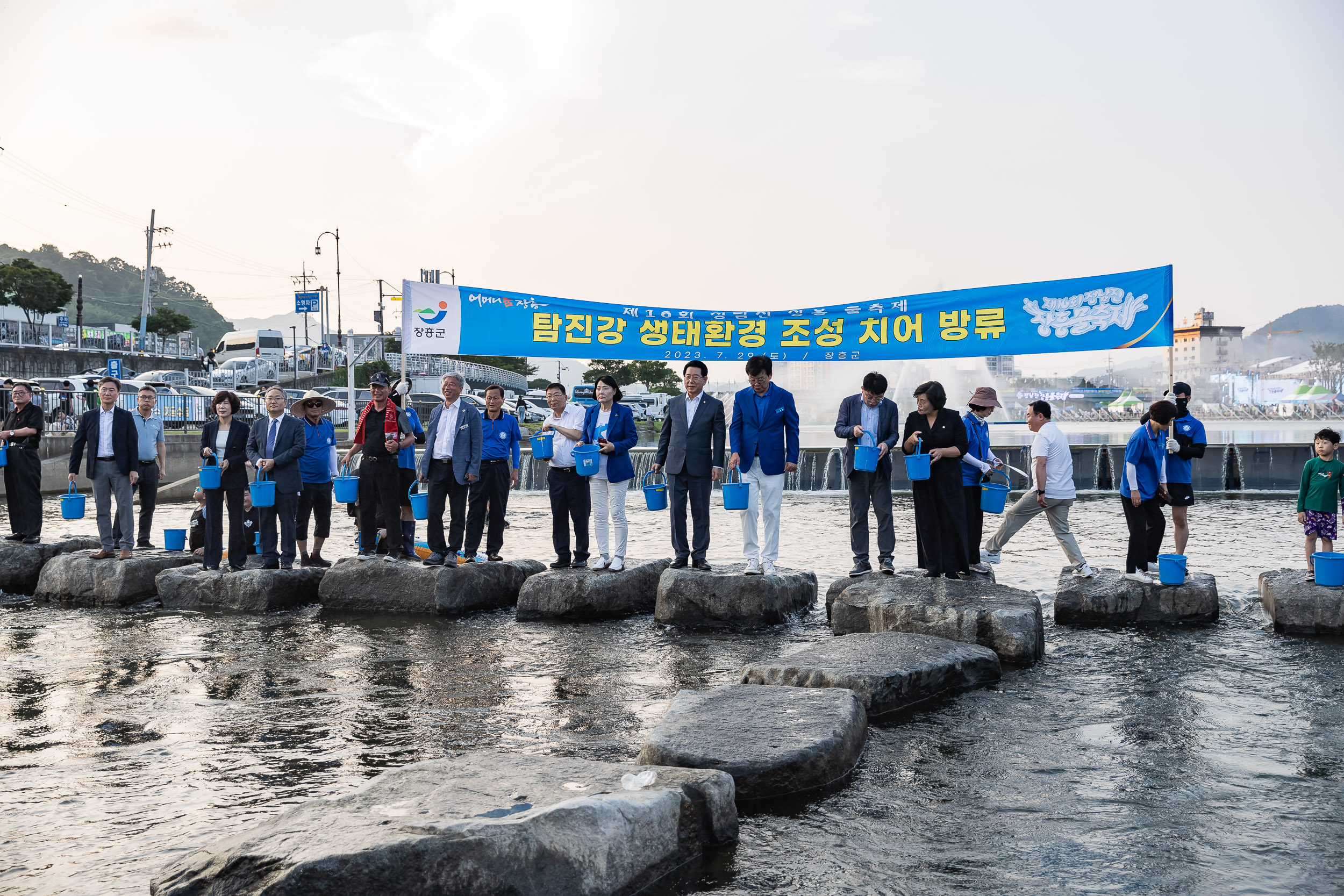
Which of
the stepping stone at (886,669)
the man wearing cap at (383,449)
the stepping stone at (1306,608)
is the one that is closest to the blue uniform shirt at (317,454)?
the man wearing cap at (383,449)

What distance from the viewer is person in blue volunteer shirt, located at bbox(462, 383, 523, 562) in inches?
342

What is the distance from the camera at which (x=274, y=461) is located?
8.62 metres

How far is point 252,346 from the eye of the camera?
5991 centimetres

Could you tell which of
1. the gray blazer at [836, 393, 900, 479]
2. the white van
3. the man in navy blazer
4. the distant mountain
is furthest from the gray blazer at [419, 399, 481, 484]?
the distant mountain

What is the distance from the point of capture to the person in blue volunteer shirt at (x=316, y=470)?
30.2 ft

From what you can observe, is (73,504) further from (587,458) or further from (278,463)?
(587,458)

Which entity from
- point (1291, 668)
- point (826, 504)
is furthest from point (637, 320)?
point (1291, 668)

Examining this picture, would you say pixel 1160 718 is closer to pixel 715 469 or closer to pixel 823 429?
pixel 715 469

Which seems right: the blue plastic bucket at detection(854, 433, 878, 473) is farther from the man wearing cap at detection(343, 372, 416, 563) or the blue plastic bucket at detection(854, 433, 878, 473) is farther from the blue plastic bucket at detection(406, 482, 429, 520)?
the blue plastic bucket at detection(406, 482, 429, 520)

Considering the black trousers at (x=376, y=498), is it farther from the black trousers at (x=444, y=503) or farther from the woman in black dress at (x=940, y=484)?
the woman in black dress at (x=940, y=484)

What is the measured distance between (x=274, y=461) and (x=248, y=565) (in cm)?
119

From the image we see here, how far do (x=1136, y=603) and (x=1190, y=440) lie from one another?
1.80m

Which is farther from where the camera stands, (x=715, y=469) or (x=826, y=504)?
(x=826, y=504)

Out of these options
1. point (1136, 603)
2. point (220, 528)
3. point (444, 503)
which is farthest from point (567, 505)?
point (1136, 603)
